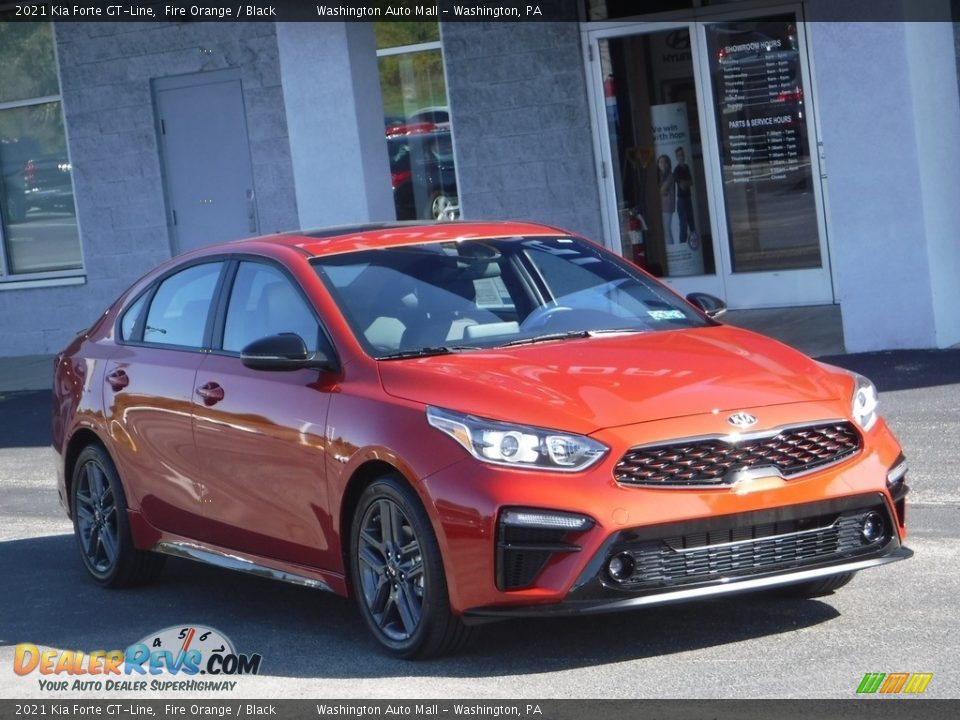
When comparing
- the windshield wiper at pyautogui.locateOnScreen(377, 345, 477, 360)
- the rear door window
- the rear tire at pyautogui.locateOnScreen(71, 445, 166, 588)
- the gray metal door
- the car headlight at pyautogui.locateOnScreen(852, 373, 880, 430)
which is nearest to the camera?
the car headlight at pyautogui.locateOnScreen(852, 373, 880, 430)

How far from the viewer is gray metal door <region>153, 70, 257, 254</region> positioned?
56.7ft

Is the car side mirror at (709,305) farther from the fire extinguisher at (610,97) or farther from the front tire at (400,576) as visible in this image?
the fire extinguisher at (610,97)

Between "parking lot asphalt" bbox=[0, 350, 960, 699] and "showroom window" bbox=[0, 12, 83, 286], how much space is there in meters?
10.8

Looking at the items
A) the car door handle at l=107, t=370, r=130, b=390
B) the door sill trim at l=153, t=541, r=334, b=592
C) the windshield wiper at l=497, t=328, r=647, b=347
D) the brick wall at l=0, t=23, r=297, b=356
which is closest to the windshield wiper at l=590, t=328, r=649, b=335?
the windshield wiper at l=497, t=328, r=647, b=347

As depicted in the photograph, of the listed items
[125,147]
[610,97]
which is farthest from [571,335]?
[125,147]

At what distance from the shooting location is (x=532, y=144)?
1577 centimetres

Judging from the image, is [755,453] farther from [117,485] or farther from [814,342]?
[814,342]

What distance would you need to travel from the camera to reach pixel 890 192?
39.5 ft

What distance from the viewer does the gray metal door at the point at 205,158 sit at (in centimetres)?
1730

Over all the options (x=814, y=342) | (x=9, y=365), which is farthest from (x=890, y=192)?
(x=9, y=365)

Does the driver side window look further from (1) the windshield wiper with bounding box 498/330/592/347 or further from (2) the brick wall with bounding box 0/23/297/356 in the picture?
(2) the brick wall with bounding box 0/23/297/356

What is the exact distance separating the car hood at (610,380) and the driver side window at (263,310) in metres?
0.66

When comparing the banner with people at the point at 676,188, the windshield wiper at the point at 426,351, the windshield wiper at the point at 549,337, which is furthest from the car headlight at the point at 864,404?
the banner with people at the point at 676,188
